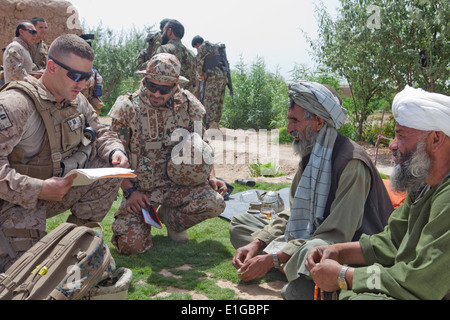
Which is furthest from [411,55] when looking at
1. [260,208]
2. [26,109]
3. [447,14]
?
[26,109]

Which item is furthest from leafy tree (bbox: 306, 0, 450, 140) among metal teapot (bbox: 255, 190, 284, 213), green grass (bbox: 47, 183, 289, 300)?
green grass (bbox: 47, 183, 289, 300)

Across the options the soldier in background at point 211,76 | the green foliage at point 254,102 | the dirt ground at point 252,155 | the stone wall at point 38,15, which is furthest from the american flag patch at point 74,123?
the green foliage at point 254,102

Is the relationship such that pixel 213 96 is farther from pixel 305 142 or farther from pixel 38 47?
pixel 305 142

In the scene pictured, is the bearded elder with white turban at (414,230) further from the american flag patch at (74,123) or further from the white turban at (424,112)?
the american flag patch at (74,123)

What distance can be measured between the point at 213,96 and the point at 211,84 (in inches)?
11.7

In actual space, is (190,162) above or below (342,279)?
above

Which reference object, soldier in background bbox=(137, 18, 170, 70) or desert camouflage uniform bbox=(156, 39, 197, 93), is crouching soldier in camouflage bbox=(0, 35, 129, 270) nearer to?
desert camouflage uniform bbox=(156, 39, 197, 93)

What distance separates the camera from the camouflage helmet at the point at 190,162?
432 cm

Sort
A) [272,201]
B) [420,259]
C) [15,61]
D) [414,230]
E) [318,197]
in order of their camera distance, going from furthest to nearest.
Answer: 1. [15,61]
2. [272,201]
3. [318,197]
4. [414,230]
5. [420,259]

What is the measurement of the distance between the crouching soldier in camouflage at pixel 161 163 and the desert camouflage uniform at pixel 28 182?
438 millimetres

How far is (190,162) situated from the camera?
4316mm

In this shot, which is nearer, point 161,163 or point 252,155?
point 161,163

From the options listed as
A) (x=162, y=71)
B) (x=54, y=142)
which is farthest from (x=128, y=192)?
(x=162, y=71)
